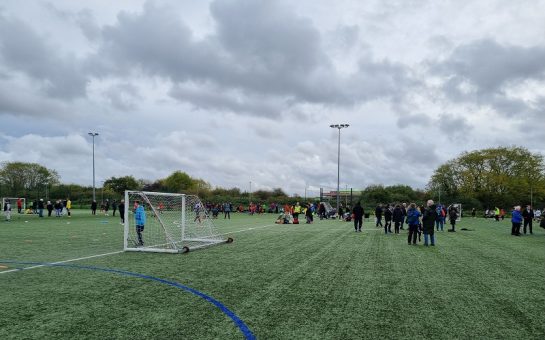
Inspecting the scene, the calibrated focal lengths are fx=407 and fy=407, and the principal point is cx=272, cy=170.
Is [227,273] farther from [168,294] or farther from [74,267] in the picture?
[74,267]

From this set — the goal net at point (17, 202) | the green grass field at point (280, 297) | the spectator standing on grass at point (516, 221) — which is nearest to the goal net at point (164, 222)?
the green grass field at point (280, 297)

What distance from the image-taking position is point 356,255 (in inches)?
468

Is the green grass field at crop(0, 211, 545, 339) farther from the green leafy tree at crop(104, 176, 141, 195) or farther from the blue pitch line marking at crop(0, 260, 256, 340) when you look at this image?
the green leafy tree at crop(104, 176, 141, 195)

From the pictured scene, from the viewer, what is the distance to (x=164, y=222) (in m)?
15.4

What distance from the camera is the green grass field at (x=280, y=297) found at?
16.6ft

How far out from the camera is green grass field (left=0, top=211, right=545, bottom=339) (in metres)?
5.07

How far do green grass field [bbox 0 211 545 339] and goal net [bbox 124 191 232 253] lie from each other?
172 cm

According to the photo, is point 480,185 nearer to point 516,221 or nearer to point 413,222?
point 516,221

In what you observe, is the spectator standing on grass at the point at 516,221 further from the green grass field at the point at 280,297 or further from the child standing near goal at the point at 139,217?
the child standing near goal at the point at 139,217

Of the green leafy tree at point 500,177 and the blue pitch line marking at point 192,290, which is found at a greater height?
the green leafy tree at point 500,177

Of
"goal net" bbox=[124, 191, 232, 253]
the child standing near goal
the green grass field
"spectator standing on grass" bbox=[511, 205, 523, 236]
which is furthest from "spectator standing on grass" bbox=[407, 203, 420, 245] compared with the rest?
the child standing near goal

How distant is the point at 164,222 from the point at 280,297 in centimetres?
967

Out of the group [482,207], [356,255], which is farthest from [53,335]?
[482,207]

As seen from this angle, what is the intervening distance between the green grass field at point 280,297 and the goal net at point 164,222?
1723 mm
